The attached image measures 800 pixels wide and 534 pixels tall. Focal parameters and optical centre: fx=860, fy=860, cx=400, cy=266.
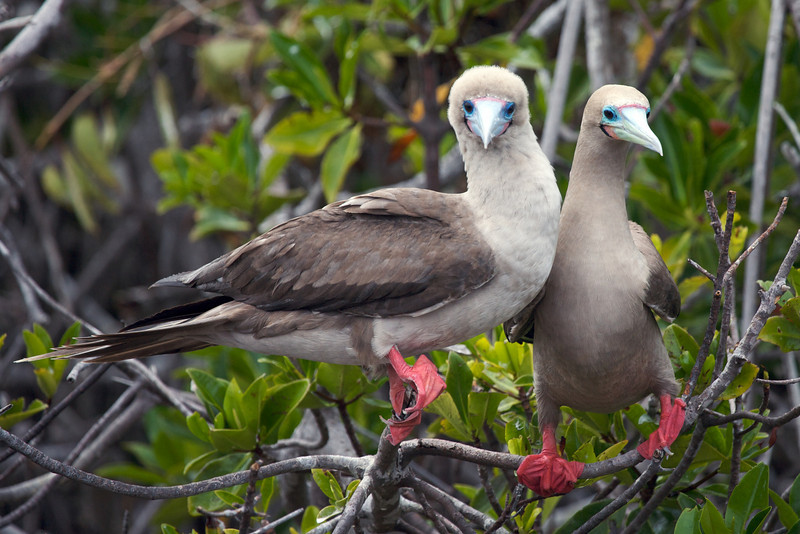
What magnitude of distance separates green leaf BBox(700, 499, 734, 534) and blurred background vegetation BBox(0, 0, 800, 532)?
0.01 meters

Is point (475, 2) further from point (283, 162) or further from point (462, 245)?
point (462, 245)

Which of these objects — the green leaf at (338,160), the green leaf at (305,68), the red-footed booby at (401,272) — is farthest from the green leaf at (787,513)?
the green leaf at (305,68)

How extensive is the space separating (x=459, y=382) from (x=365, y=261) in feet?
1.90

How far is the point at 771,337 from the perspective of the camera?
2.98 metres

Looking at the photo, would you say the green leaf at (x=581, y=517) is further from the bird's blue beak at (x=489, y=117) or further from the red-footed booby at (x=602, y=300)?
the bird's blue beak at (x=489, y=117)

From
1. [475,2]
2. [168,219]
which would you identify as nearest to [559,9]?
[475,2]

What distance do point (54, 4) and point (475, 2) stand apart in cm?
216

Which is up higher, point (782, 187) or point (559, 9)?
point (559, 9)

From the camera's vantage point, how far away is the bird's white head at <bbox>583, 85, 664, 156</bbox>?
273cm

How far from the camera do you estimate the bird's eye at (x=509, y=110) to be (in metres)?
2.86

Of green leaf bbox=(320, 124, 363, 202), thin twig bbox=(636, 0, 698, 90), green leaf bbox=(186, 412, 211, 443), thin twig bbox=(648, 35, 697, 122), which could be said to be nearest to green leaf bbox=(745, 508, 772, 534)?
green leaf bbox=(186, 412, 211, 443)

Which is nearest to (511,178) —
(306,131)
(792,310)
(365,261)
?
(365,261)

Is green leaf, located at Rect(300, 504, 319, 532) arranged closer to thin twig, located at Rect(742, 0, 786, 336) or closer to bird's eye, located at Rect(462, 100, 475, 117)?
bird's eye, located at Rect(462, 100, 475, 117)

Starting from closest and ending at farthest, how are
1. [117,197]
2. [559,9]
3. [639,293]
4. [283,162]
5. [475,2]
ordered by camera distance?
[639,293] < [475,2] < [283,162] < [559,9] < [117,197]
